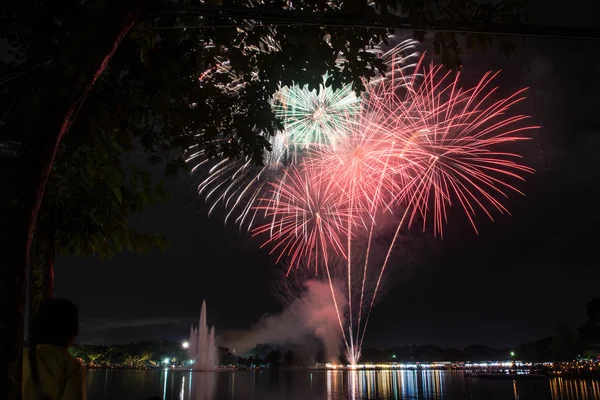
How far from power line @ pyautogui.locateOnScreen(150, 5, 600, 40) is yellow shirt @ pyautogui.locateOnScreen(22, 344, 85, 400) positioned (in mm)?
4193

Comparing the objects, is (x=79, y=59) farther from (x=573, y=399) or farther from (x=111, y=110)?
(x=573, y=399)

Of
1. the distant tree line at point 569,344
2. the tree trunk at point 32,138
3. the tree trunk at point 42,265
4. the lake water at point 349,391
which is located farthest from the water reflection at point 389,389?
the tree trunk at point 32,138

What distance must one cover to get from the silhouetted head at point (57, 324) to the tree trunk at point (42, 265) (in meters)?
5.33

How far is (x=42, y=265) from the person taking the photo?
8.34m

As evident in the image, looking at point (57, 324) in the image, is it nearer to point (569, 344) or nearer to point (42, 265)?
point (42, 265)

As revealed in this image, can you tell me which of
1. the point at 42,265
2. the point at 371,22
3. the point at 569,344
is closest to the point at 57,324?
the point at 371,22

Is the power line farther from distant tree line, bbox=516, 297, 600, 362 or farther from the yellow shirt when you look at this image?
distant tree line, bbox=516, 297, 600, 362

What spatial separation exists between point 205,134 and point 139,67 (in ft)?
7.39

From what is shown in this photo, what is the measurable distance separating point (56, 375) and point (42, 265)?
5911mm

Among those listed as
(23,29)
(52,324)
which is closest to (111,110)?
(23,29)

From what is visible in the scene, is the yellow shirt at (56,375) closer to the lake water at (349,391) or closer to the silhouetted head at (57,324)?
the silhouetted head at (57,324)

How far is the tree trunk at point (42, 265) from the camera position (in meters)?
8.12

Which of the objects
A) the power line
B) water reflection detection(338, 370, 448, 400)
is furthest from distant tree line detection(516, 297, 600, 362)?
the power line

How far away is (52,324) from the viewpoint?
3430 mm
